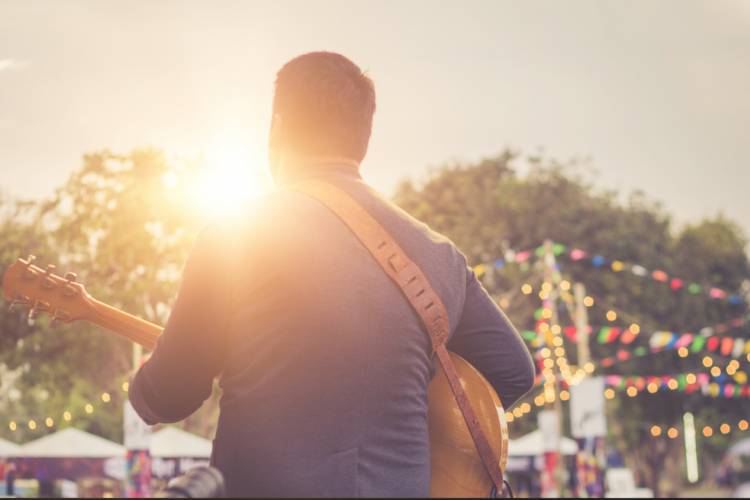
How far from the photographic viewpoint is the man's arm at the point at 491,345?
239 centimetres

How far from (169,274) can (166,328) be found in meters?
27.3

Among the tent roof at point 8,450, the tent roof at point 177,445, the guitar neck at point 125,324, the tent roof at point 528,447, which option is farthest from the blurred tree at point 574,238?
the guitar neck at point 125,324

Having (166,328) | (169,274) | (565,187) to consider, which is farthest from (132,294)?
(166,328)

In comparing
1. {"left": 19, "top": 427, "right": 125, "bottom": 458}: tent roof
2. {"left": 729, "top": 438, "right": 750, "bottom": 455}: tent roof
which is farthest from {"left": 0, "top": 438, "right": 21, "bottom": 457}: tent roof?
{"left": 729, "top": 438, "right": 750, "bottom": 455}: tent roof

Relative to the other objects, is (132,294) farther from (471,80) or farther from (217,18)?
(217,18)

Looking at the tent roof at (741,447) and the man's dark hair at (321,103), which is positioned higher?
the tent roof at (741,447)

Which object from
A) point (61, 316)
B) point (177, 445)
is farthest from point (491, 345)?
point (177, 445)

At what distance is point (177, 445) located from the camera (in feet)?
93.7

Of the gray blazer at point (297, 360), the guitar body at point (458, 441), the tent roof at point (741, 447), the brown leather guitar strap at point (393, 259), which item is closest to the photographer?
the gray blazer at point (297, 360)

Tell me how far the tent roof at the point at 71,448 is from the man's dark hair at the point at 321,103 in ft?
90.2

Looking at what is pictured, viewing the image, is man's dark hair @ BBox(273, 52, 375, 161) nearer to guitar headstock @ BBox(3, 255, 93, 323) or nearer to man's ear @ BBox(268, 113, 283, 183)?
man's ear @ BBox(268, 113, 283, 183)

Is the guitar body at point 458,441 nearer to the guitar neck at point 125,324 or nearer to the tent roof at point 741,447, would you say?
the guitar neck at point 125,324

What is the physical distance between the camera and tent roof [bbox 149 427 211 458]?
28.2m

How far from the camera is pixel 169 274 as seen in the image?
2889 cm
